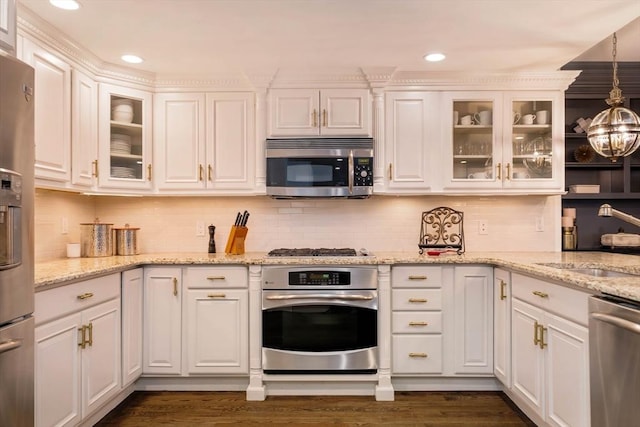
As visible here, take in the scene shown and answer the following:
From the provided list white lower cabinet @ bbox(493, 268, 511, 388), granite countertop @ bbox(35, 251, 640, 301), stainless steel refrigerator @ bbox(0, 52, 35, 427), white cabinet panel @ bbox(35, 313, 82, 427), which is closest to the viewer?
stainless steel refrigerator @ bbox(0, 52, 35, 427)

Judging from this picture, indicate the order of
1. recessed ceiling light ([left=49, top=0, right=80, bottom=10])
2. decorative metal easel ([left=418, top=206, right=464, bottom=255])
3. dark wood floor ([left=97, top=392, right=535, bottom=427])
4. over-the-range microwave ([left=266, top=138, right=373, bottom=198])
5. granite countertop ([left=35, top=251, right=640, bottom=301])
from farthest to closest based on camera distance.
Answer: decorative metal easel ([left=418, top=206, right=464, bottom=255])
over-the-range microwave ([left=266, top=138, right=373, bottom=198])
dark wood floor ([left=97, top=392, right=535, bottom=427])
recessed ceiling light ([left=49, top=0, right=80, bottom=10])
granite countertop ([left=35, top=251, right=640, bottom=301])

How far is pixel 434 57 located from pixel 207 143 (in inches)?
70.3

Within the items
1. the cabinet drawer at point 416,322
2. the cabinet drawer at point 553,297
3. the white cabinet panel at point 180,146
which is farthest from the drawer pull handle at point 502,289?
the white cabinet panel at point 180,146

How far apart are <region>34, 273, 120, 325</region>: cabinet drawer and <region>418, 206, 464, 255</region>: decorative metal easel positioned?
7.21 feet

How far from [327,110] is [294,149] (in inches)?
15.4

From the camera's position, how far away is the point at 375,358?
108 inches

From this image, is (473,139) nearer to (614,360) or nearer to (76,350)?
(614,360)

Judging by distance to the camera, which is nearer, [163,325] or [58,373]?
[58,373]

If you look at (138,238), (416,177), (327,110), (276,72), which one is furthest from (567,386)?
→ (138,238)

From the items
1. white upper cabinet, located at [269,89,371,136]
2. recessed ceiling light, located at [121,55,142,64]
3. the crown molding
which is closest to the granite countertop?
white upper cabinet, located at [269,89,371,136]

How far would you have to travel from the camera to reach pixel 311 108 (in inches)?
122

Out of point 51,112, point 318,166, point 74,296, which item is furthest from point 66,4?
point 318,166

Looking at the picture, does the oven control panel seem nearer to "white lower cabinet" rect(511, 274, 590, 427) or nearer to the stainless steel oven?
the stainless steel oven

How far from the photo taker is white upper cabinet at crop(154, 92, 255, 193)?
3141 mm
